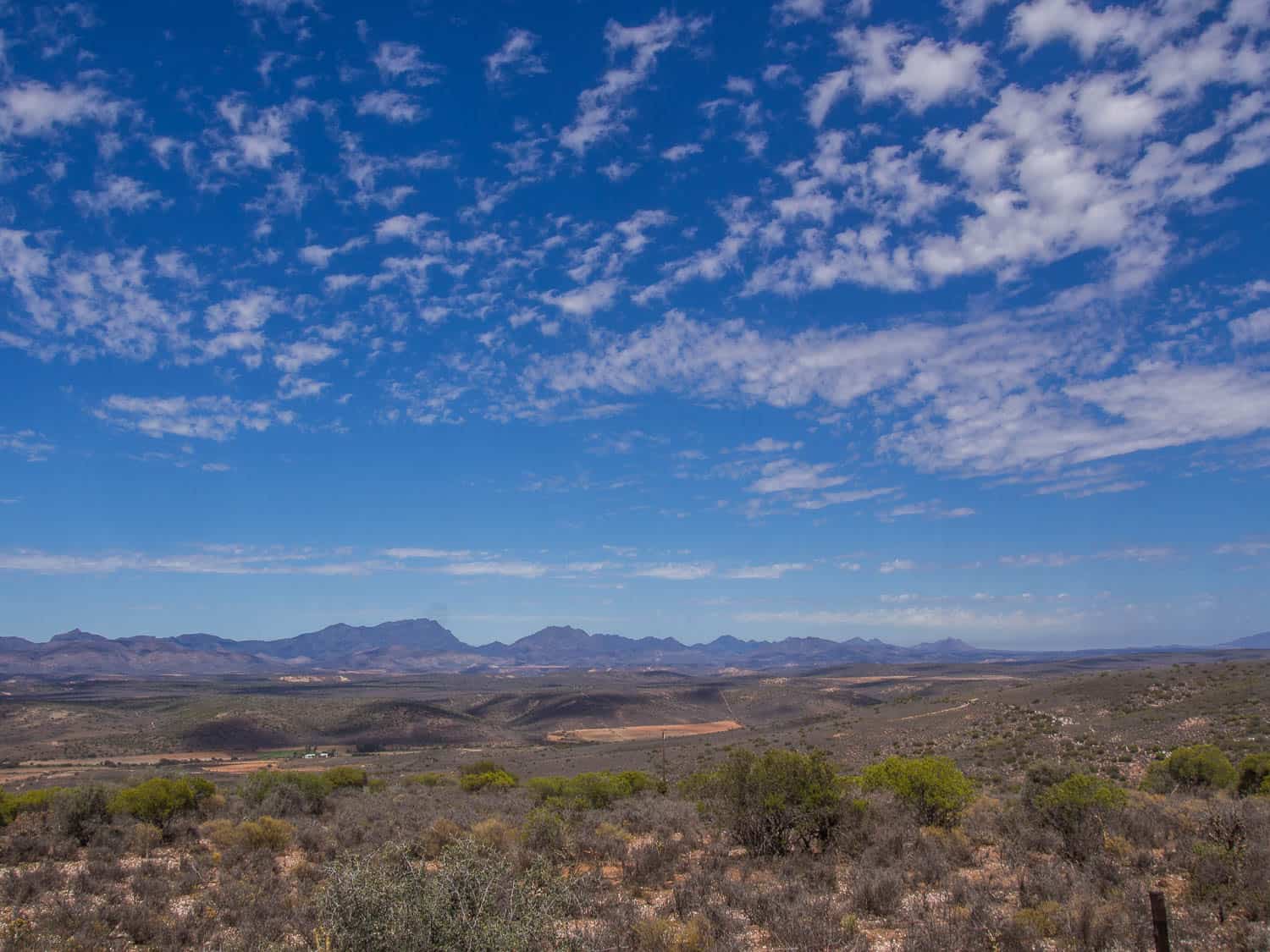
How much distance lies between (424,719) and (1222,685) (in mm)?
94111

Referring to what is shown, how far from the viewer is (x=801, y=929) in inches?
368

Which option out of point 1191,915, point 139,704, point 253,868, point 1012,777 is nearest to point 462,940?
point 1191,915

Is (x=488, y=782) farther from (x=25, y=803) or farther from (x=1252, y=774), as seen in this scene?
(x=1252, y=774)

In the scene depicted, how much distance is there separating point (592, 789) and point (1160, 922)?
19.6 meters

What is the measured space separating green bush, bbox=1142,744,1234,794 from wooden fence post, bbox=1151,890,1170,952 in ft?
66.4

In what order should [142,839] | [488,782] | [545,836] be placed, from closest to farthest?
[545,836] < [142,839] < [488,782]

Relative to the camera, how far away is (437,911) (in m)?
7.13

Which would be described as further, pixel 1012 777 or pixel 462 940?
pixel 1012 777

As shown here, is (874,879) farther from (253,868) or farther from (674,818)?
(253,868)

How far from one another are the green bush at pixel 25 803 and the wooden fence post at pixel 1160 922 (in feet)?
78.4

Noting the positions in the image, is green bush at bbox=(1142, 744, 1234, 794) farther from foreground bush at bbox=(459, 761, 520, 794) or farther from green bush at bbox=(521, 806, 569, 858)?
foreground bush at bbox=(459, 761, 520, 794)

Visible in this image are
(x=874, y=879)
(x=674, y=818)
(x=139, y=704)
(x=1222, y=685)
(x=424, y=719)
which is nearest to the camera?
(x=874, y=879)

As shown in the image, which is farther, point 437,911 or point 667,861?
point 667,861

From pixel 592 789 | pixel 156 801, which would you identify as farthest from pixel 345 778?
pixel 592 789
